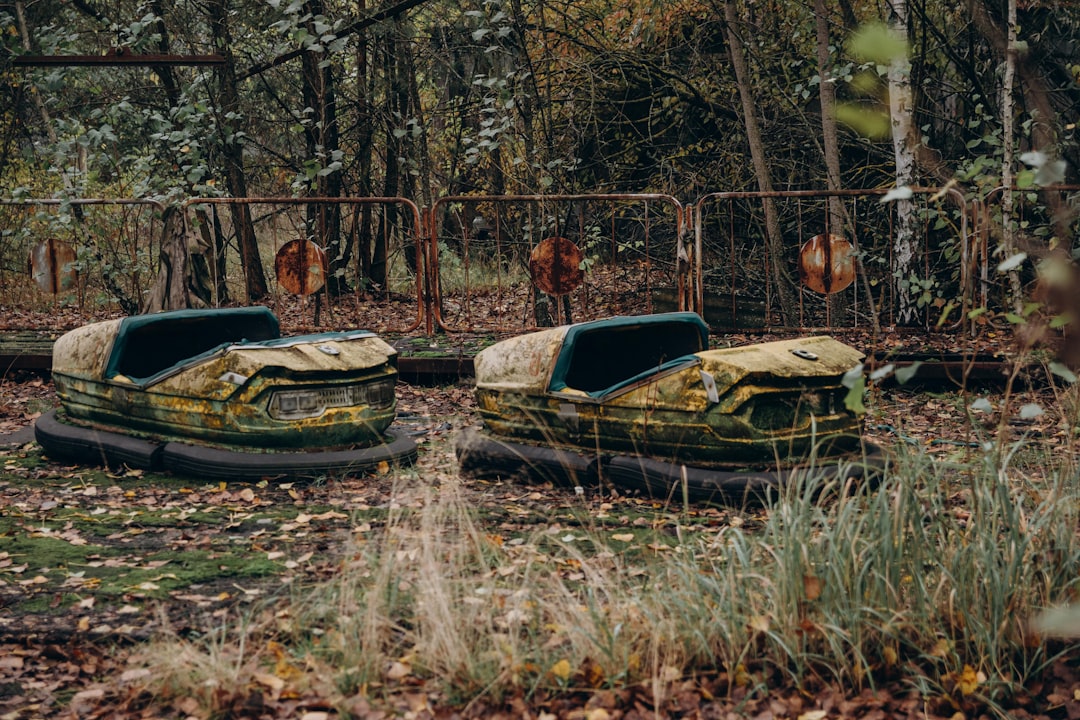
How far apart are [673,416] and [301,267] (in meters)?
4.99

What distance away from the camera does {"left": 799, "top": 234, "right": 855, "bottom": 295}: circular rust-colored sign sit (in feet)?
28.6

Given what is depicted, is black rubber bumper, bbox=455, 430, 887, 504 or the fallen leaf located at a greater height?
black rubber bumper, bbox=455, 430, 887, 504

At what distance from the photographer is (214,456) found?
586 cm

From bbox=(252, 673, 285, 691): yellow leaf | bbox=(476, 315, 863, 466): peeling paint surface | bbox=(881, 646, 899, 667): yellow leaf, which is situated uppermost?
bbox=(476, 315, 863, 466): peeling paint surface

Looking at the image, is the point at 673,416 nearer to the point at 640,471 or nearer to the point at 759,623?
the point at 640,471

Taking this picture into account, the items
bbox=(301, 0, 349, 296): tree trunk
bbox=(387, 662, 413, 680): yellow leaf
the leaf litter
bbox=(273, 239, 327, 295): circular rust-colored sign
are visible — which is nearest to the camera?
the leaf litter

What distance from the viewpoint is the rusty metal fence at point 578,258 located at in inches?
347

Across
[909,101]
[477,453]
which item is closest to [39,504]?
[477,453]

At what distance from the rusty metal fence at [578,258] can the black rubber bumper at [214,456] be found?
2963mm

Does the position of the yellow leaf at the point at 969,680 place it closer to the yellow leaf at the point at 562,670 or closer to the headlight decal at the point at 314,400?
the yellow leaf at the point at 562,670

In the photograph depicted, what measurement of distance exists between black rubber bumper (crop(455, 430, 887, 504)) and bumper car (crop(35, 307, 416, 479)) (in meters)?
0.48

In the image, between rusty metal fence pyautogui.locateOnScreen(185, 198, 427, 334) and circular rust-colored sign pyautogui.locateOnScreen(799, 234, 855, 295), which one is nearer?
circular rust-colored sign pyautogui.locateOnScreen(799, 234, 855, 295)

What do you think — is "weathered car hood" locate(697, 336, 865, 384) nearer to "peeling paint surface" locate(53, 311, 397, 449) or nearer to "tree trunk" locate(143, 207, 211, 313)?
"peeling paint surface" locate(53, 311, 397, 449)

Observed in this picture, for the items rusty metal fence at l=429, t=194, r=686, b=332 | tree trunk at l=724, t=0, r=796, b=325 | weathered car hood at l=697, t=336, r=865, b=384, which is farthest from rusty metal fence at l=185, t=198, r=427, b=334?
weathered car hood at l=697, t=336, r=865, b=384
